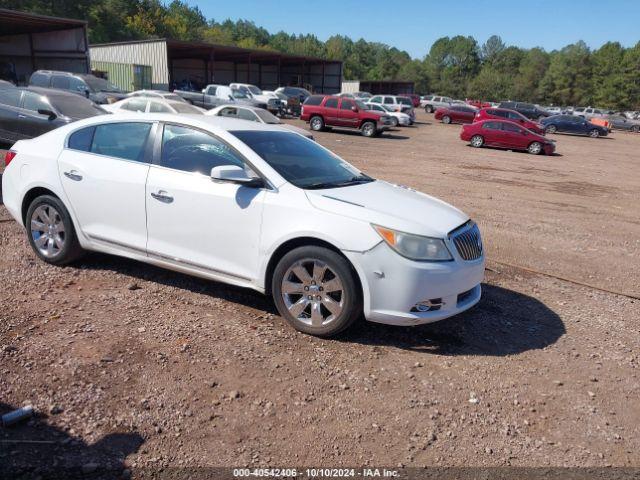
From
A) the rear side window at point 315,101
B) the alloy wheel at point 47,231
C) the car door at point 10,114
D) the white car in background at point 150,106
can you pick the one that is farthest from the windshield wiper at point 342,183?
the rear side window at point 315,101

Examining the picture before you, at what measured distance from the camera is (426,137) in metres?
28.3

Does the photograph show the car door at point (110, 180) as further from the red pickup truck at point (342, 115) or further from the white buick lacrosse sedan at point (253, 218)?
the red pickup truck at point (342, 115)

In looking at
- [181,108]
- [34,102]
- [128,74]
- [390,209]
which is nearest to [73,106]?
[34,102]

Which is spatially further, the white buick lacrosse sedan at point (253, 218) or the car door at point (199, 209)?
the car door at point (199, 209)

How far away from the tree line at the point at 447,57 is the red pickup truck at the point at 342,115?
169 feet

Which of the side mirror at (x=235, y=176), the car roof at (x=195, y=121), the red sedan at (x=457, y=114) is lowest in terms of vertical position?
the red sedan at (x=457, y=114)

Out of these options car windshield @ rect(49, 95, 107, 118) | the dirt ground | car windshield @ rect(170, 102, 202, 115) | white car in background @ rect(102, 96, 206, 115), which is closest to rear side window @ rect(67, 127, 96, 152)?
the dirt ground

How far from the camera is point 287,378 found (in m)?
3.50

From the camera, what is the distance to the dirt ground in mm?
2846

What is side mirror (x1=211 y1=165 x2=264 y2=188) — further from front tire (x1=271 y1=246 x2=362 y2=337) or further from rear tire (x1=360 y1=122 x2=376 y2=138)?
rear tire (x1=360 y1=122 x2=376 y2=138)

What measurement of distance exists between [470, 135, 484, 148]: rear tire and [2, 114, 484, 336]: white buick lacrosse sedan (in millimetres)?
20607

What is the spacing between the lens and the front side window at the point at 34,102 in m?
11.8

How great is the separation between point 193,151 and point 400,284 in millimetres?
2130

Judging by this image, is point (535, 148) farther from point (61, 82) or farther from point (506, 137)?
point (61, 82)
